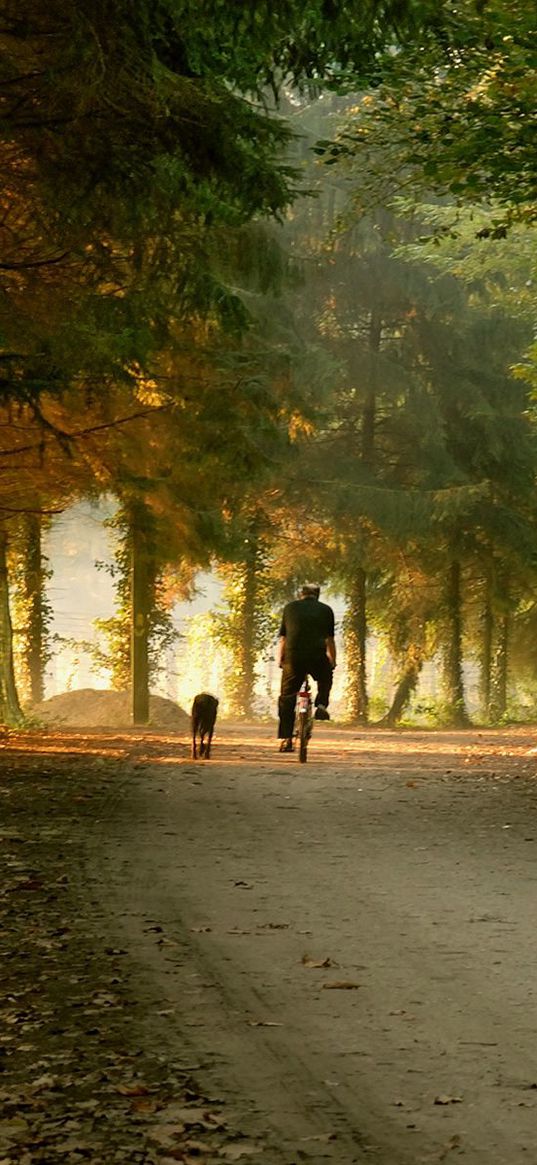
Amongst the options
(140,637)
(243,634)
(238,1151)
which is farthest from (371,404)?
(238,1151)

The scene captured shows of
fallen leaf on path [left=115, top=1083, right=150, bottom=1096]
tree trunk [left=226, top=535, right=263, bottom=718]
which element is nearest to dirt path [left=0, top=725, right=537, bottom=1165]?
fallen leaf on path [left=115, top=1083, right=150, bottom=1096]

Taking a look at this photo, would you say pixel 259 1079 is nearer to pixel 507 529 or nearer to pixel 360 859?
pixel 360 859

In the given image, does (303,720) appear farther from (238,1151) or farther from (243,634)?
(243,634)

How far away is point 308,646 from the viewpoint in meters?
20.8

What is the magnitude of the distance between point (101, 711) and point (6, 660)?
11.7 meters

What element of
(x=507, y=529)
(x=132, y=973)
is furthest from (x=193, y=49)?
(x=507, y=529)

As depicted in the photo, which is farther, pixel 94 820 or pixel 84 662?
pixel 84 662

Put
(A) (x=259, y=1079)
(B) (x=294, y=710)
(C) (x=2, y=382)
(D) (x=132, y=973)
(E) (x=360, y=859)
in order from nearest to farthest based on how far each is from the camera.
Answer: (A) (x=259, y=1079) < (D) (x=132, y=973) < (E) (x=360, y=859) < (C) (x=2, y=382) < (B) (x=294, y=710)

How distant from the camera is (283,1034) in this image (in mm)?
6359

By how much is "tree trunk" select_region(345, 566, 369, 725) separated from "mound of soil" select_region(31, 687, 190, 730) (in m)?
6.33

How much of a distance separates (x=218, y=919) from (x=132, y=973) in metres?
1.47

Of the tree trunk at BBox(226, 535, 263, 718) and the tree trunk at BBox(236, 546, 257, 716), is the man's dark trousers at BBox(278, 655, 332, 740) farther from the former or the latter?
the tree trunk at BBox(226, 535, 263, 718)

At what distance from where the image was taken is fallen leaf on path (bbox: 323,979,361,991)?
7.21m

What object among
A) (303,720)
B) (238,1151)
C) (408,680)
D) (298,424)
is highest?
(298,424)
